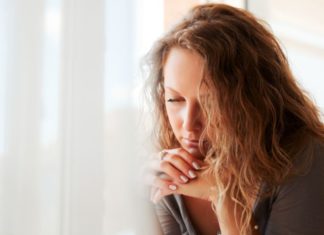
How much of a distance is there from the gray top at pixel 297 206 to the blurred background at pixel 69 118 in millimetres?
313

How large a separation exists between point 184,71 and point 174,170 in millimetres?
234

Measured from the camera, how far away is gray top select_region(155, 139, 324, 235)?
0.90 metres

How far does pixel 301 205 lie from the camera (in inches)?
35.7

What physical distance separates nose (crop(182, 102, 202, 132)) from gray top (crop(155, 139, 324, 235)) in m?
0.21

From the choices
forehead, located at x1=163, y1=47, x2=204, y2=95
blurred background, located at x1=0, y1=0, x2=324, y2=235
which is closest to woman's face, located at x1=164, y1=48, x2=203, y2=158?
forehead, located at x1=163, y1=47, x2=204, y2=95

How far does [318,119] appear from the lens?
107 cm

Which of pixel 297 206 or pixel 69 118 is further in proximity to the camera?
pixel 297 206

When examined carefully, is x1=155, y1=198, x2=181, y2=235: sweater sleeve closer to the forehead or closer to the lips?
the lips

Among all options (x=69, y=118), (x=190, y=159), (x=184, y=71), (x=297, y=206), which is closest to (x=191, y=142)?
(x=190, y=159)

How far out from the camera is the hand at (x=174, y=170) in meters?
0.96

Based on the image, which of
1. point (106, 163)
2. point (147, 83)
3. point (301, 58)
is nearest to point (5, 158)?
point (106, 163)

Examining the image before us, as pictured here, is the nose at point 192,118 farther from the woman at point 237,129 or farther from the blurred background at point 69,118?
the blurred background at point 69,118

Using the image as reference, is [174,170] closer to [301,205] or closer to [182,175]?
[182,175]

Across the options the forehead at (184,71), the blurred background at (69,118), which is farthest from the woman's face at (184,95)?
the blurred background at (69,118)
